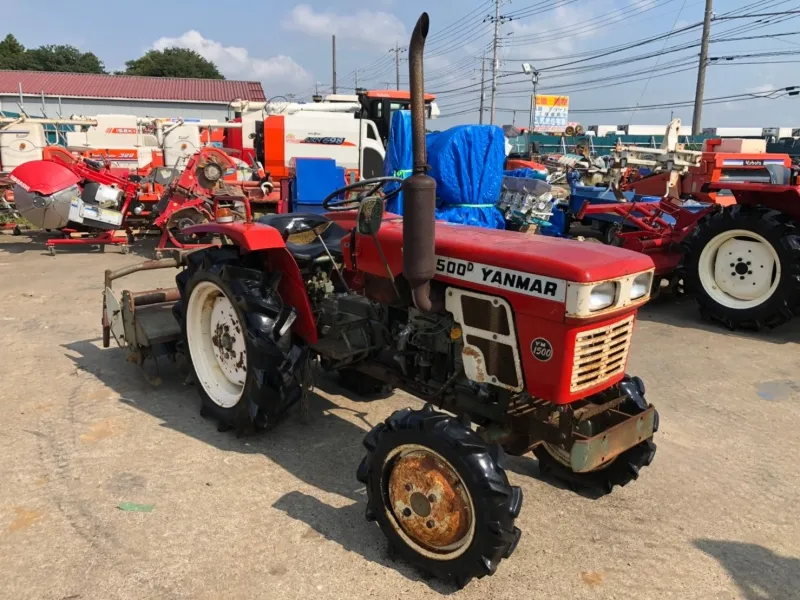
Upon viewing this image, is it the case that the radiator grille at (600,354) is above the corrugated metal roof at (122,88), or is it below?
below

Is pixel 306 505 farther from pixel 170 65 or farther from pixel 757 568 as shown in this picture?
pixel 170 65

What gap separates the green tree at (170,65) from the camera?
210ft

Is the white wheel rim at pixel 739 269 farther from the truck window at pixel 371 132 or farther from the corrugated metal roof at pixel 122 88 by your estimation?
the corrugated metal roof at pixel 122 88

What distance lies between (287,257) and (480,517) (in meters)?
1.80

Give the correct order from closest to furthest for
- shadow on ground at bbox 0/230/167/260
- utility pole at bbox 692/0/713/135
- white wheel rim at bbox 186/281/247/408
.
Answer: white wheel rim at bbox 186/281/247/408 → shadow on ground at bbox 0/230/167/260 → utility pole at bbox 692/0/713/135

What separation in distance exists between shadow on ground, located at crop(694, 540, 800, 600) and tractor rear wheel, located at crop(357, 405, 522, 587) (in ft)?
3.12

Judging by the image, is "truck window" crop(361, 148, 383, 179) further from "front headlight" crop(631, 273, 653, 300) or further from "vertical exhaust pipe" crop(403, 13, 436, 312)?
"vertical exhaust pipe" crop(403, 13, 436, 312)

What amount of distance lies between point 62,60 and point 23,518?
71.6 meters

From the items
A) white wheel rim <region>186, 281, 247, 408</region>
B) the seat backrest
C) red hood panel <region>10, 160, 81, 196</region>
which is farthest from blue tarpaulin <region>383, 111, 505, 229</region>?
red hood panel <region>10, 160, 81, 196</region>

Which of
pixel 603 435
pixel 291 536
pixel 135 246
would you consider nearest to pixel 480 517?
pixel 603 435

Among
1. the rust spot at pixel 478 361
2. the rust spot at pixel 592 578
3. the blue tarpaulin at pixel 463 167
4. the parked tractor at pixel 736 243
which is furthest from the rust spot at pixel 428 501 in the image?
the blue tarpaulin at pixel 463 167

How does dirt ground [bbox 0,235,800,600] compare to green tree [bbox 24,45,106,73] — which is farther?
green tree [bbox 24,45,106,73]

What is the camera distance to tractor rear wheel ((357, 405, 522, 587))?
213 centimetres

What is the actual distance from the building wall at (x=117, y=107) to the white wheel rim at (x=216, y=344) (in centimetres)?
3647
